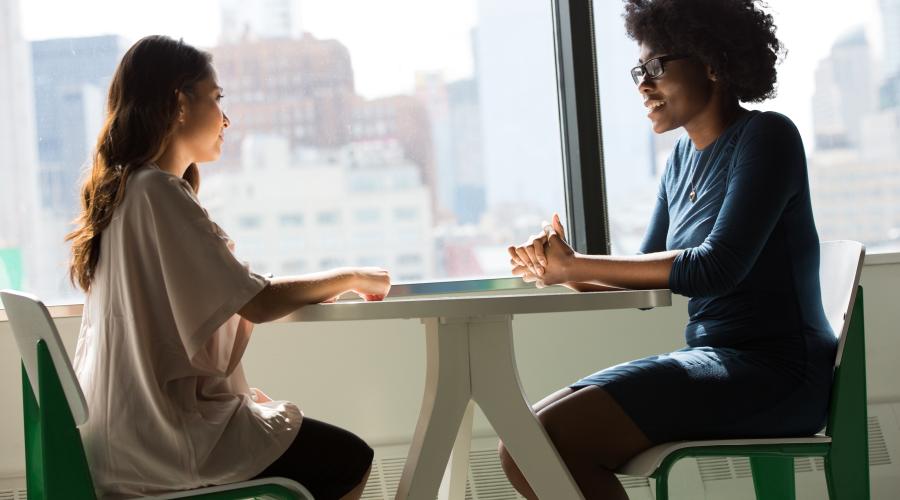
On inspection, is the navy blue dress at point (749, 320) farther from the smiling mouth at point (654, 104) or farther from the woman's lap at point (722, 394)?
the smiling mouth at point (654, 104)

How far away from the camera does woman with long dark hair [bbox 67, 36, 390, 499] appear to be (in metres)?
1.47

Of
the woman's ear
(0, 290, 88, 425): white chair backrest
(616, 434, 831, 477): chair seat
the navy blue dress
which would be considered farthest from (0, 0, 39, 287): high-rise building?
(616, 434, 831, 477): chair seat

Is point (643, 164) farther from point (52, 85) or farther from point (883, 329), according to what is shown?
point (52, 85)

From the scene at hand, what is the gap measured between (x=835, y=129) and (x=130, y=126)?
231 cm

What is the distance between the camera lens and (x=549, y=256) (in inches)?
72.9

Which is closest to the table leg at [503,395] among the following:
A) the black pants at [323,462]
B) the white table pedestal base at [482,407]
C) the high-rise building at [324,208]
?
the white table pedestal base at [482,407]

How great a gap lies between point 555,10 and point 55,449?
206 centimetres

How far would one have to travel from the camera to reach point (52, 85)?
110 inches

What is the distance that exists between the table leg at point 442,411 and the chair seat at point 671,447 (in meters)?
0.32

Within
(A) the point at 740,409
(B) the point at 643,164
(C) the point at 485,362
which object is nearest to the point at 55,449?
(C) the point at 485,362

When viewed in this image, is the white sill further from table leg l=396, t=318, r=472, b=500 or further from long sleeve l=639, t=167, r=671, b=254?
table leg l=396, t=318, r=472, b=500

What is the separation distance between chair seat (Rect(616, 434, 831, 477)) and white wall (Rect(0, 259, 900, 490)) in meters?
1.16

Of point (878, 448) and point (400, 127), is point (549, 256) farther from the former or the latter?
point (878, 448)

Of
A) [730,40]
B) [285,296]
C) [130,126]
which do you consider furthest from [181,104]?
[730,40]
